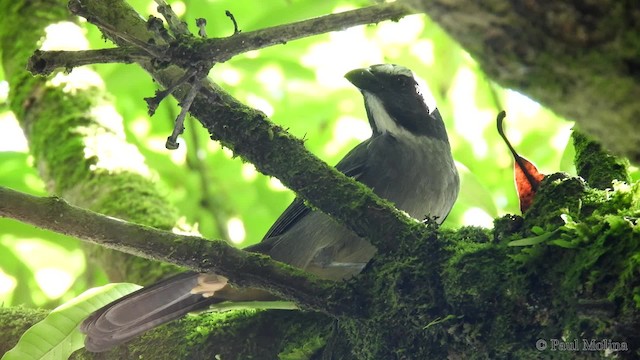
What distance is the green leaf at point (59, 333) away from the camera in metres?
2.65

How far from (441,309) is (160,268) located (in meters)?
1.82

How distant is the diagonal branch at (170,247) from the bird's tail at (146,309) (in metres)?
0.57

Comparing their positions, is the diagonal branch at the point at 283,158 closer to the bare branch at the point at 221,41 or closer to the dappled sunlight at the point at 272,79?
the bare branch at the point at 221,41

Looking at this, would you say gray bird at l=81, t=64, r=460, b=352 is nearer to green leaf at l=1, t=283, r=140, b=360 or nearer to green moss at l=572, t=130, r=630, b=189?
green leaf at l=1, t=283, r=140, b=360

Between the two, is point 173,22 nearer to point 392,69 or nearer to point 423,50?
point 392,69

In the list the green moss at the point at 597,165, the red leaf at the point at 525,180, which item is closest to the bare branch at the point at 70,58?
the red leaf at the point at 525,180

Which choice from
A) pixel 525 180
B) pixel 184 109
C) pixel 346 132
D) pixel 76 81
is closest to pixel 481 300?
pixel 525 180

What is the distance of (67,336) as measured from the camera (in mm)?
2730

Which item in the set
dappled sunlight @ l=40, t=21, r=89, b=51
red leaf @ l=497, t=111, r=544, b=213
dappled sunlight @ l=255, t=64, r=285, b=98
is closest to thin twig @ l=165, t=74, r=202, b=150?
red leaf @ l=497, t=111, r=544, b=213

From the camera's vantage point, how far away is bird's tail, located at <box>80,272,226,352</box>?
2809mm

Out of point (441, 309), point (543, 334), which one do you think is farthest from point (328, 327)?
point (543, 334)

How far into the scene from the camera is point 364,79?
4.33 metres

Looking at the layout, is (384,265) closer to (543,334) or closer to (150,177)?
(543,334)

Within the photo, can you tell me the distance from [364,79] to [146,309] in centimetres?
199
